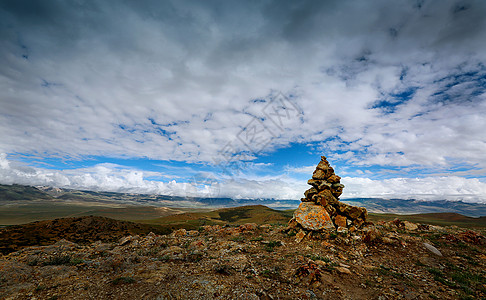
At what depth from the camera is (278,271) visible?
34.0 ft

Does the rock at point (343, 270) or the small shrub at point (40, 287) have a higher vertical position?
the rock at point (343, 270)

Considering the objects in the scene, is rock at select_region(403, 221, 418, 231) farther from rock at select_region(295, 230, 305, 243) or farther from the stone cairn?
rock at select_region(295, 230, 305, 243)

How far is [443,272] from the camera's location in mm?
10984

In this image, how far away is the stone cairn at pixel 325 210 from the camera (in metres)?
16.6

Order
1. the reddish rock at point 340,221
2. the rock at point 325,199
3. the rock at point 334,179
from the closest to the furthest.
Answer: the reddish rock at point 340,221, the rock at point 325,199, the rock at point 334,179

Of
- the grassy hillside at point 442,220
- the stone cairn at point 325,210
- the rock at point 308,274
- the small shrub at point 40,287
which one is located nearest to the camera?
the small shrub at point 40,287

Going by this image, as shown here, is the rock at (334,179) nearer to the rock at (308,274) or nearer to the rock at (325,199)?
the rock at (325,199)

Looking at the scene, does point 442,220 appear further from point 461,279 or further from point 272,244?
point 272,244

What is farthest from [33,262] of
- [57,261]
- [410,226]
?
[410,226]

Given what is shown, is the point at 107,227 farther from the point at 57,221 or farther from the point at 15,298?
the point at 15,298

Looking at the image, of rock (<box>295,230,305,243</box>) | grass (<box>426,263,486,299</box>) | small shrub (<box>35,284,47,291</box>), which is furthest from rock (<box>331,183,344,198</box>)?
small shrub (<box>35,284,47,291</box>)

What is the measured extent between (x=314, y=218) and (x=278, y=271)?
26.4 feet

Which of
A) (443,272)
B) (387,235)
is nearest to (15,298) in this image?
(443,272)

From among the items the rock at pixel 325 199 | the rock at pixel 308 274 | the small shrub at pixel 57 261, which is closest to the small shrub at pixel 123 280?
the small shrub at pixel 57 261
